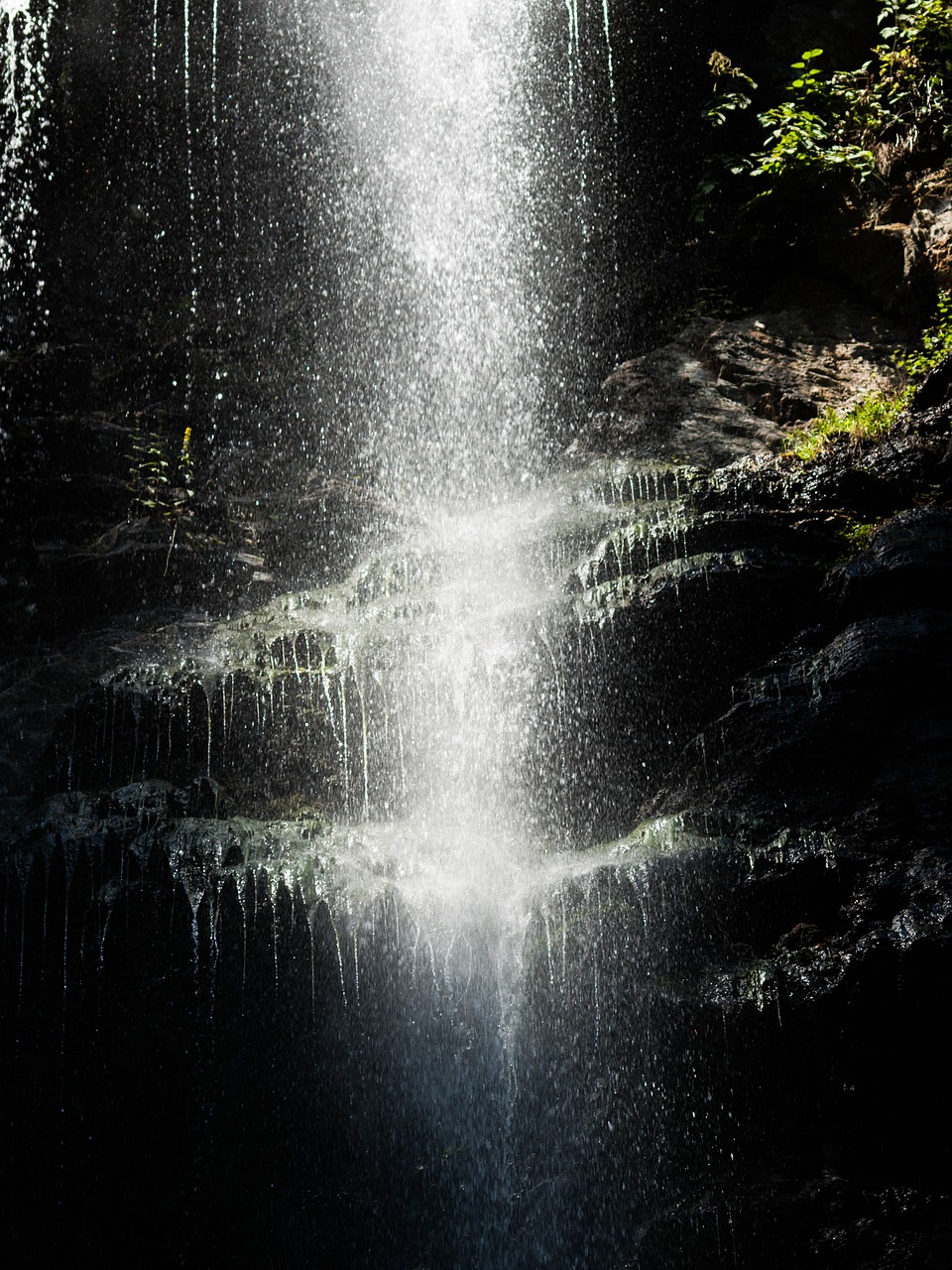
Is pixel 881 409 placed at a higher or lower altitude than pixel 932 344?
lower

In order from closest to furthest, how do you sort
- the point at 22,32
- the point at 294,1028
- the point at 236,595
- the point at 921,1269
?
the point at 921,1269 → the point at 294,1028 → the point at 236,595 → the point at 22,32

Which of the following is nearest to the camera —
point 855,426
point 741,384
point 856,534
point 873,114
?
point 856,534

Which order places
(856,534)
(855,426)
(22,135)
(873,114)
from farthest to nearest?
(22,135)
(873,114)
(855,426)
(856,534)

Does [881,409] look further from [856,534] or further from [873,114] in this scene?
[873,114]

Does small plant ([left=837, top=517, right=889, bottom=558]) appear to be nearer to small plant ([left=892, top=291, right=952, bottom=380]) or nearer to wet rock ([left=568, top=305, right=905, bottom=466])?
wet rock ([left=568, top=305, right=905, bottom=466])

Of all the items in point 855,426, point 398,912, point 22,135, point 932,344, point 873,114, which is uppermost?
point 22,135

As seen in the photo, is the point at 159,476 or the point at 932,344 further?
the point at 159,476

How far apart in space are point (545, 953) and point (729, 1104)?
4.10 feet

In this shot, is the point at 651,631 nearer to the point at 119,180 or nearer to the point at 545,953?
the point at 545,953

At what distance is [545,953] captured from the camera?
5.57 meters

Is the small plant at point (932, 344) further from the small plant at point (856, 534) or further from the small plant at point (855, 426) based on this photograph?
the small plant at point (856, 534)

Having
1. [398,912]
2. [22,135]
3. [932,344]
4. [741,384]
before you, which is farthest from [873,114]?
[22,135]

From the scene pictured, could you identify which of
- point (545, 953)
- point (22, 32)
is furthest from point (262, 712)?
point (22, 32)

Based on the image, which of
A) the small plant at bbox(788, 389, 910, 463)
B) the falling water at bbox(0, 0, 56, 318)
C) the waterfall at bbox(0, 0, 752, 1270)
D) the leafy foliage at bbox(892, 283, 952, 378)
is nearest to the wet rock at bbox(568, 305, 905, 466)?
the leafy foliage at bbox(892, 283, 952, 378)
